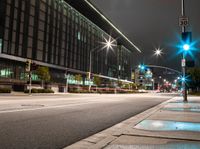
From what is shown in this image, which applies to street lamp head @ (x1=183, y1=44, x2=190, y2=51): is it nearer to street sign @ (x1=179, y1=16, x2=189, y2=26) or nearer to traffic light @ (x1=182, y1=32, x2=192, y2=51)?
traffic light @ (x1=182, y1=32, x2=192, y2=51)

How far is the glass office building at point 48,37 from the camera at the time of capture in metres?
56.6

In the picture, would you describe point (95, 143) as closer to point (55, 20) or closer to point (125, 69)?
point (55, 20)

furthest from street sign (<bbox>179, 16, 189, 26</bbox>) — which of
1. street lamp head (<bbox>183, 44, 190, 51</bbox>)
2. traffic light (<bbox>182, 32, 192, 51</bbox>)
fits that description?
street lamp head (<bbox>183, 44, 190, 51</bbox>)

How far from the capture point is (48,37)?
7081 centimetres

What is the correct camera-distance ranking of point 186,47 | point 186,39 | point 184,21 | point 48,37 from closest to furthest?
point 186,39 → point 186,47 → point 184,21 → point 48,37

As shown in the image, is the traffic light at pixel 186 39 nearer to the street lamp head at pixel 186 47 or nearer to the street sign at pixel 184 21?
the street lamp head at pixel 186 47

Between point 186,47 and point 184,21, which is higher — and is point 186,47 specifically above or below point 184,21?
below

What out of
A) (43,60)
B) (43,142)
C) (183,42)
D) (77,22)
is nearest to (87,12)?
(77,22)

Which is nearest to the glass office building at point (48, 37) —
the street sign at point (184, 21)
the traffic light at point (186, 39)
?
the street sign at point (184, 21)

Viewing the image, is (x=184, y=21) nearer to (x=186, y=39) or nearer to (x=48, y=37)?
(x=186, y=39)

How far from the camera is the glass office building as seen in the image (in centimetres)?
5662

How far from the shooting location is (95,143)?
6.59 metres

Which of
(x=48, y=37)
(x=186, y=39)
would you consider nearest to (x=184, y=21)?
(x=186, y=39)

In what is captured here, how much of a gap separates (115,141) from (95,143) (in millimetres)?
501
